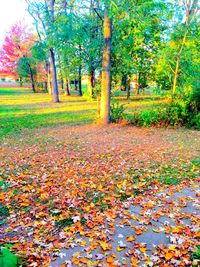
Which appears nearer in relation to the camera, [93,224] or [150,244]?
[150,244]

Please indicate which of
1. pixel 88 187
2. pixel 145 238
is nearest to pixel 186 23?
pixel 88 187

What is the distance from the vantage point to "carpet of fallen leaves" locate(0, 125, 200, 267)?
9.91 ft

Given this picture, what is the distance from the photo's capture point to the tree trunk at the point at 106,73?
9242mm

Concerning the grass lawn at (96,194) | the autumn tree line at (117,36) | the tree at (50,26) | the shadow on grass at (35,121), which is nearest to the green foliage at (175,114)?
the autumn tree line at (117,36)

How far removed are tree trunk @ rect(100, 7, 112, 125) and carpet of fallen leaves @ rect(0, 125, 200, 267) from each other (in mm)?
1596

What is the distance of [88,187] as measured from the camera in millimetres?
4750

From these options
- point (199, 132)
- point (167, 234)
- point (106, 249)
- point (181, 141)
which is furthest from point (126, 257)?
point (199, 132)

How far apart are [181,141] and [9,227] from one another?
19.8ft

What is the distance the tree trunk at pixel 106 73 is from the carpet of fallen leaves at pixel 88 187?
5.23 ft

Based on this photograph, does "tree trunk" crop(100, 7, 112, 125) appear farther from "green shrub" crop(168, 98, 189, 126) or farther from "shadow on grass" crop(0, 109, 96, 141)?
"green shrub" crop(168, 98, 189, 126)

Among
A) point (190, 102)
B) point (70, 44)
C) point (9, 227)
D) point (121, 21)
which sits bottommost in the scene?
point (9, 227)

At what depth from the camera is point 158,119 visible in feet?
33.1

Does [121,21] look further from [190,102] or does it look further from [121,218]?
[121,218]

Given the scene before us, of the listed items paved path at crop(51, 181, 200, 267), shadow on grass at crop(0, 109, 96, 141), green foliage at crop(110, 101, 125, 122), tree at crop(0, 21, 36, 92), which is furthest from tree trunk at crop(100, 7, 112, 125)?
tree at crop(0, 21, 36, 92)
